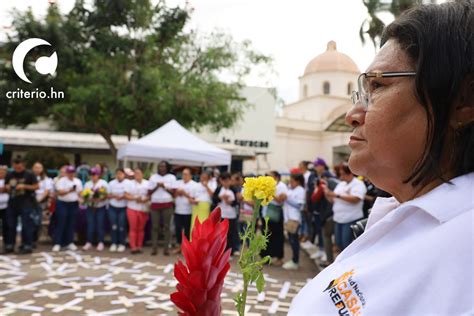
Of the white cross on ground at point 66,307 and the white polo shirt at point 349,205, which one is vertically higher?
the white polo shirt at point 349,205

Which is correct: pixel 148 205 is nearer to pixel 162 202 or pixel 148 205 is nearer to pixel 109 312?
pixel 162 202

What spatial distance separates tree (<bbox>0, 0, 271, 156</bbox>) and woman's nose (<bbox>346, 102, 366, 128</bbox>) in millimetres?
13923

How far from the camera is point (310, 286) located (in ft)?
3.12

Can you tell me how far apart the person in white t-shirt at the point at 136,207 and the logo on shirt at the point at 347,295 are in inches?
327

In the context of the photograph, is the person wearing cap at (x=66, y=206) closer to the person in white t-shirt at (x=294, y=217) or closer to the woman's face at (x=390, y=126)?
the person in white t-shirt at (x=294, y=217)

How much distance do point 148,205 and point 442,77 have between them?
341 inches

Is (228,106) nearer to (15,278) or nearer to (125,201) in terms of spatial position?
(125,201)

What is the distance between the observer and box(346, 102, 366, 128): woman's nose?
3.51ft

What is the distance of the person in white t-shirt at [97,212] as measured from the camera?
9.02 m

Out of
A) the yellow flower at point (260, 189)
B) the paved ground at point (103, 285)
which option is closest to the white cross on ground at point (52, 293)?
the paved ground at point (103, 285)

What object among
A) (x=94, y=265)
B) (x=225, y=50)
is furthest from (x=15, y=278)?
(x=225, y=50)

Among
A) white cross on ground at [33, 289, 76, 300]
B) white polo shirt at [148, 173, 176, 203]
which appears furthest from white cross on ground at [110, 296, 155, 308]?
white polo shirt at [148, 173, 176, 203]

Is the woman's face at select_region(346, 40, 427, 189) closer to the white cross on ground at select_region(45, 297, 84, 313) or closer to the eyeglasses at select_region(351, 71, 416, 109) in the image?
the eyeglasses at select_region(351, 71, 416, 109)

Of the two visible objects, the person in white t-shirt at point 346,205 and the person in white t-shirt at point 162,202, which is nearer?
the person in white t-shirt at point 346,205
